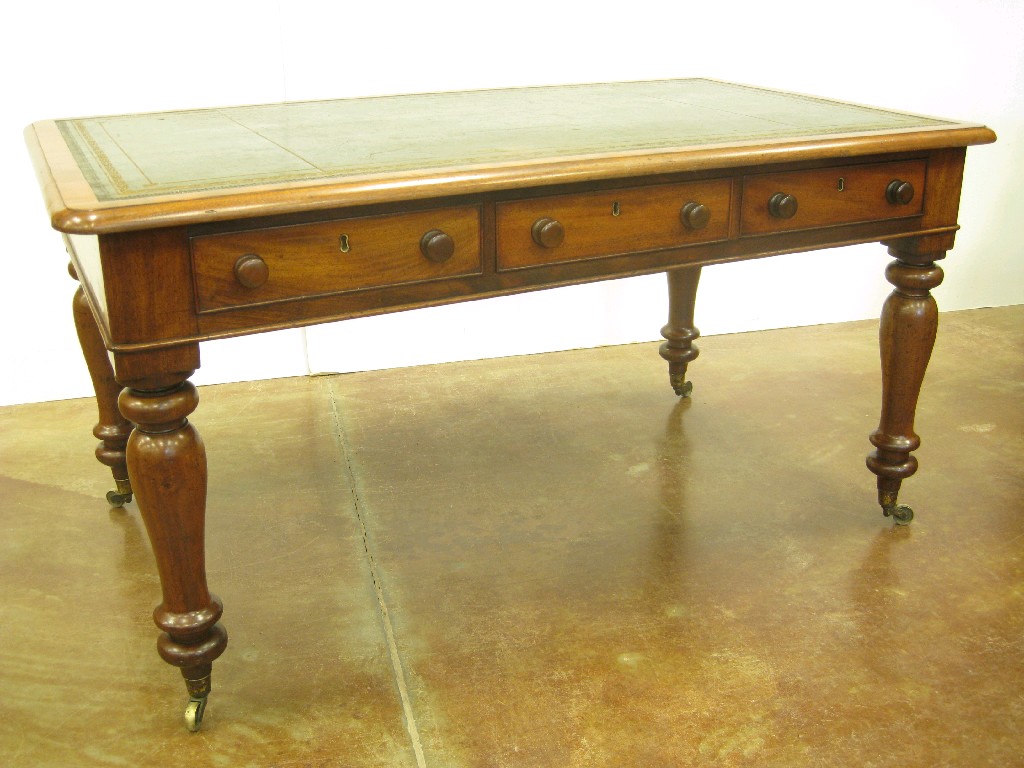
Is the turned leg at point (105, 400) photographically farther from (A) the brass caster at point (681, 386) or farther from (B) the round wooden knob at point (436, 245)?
(A) the brass caster at point (681, 386)

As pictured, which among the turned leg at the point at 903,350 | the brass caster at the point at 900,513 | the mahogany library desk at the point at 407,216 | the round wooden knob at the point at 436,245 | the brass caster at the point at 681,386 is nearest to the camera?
the mahogany library desk at the point at 407,216

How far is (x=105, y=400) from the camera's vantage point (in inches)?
105

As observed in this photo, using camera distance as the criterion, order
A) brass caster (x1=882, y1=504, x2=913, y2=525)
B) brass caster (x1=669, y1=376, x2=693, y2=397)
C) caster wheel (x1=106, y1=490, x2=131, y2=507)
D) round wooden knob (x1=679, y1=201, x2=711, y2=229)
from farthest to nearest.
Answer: brass caster (x1=669, y1=376, x2=693, y2=397) → caster wheel (x1=106, y1=490, x2=131, y2=507) → brass caster (x1=882, y1=504, x2=913, y2=525) → round wooden knob (x1=679, y1=201, x2=711, y2=229)

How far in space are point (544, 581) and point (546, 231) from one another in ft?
2.86

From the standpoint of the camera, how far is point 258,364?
12.4 ft

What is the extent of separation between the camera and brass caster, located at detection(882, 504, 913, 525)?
2768 millimetres

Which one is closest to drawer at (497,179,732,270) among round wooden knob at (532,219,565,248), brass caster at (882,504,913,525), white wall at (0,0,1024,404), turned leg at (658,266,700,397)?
round wooden knob at (532,219,565,248)

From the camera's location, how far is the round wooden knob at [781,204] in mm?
2275

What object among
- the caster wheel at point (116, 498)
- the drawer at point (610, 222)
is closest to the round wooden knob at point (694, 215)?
the drawer at point (610, 222)

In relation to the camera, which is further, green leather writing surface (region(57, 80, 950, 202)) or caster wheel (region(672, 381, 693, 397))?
caster wheel (region(672, 381, 693, 397))

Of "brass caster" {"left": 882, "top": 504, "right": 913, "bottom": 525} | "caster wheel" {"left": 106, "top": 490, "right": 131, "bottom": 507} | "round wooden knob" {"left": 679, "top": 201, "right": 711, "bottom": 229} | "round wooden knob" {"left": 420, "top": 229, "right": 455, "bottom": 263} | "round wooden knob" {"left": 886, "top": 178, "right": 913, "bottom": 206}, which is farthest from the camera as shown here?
"caster wheel" {"left": 106, "top": 490, "right": 131, "bottom": 507}

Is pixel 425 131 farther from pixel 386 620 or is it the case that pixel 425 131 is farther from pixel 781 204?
pixel 386 620

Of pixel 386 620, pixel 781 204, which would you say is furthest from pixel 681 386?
pixel 386 620

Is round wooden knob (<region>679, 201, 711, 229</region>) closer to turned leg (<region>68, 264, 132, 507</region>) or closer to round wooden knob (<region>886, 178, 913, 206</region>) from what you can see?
round wooden knob (<region>886, 178, 913, 206</region>)
